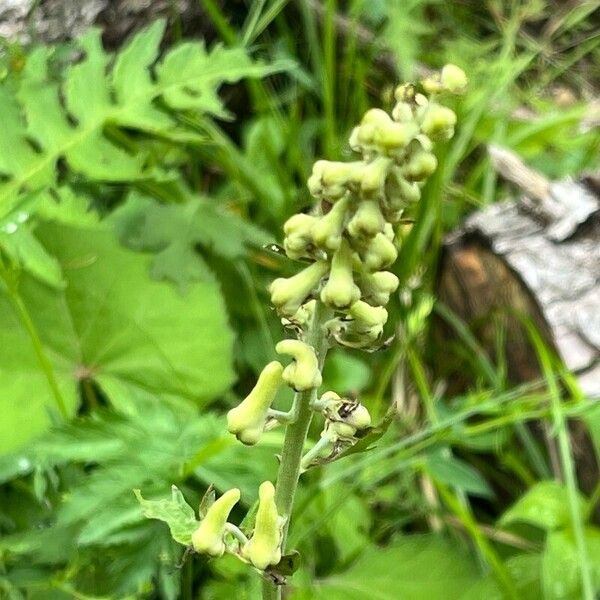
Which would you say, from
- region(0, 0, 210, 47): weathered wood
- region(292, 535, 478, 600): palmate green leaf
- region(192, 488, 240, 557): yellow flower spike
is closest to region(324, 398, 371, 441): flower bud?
region(192, 488, 240, 557): yellow flower spike

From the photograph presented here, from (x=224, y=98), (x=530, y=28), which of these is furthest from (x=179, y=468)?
(x=530, y=28)

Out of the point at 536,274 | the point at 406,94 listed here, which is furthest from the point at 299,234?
the point at 536,274

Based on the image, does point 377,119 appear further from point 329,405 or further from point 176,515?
point 176,515

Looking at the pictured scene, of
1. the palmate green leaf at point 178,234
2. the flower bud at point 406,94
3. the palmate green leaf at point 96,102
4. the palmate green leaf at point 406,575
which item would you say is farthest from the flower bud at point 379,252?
the palmate green leaf at point 178,234

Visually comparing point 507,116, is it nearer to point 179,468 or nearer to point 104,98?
point 104,98

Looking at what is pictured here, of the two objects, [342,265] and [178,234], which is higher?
[342,265]

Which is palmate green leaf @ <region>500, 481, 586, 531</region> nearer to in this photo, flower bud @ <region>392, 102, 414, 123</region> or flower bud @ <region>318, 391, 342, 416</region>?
flower bud @ <region>318, 391, 342, 416</region>

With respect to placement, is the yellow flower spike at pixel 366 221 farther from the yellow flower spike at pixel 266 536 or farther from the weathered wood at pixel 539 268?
the weathered wood at pixel 539 268

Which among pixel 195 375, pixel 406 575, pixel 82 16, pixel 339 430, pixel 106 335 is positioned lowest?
pixel 406 575
